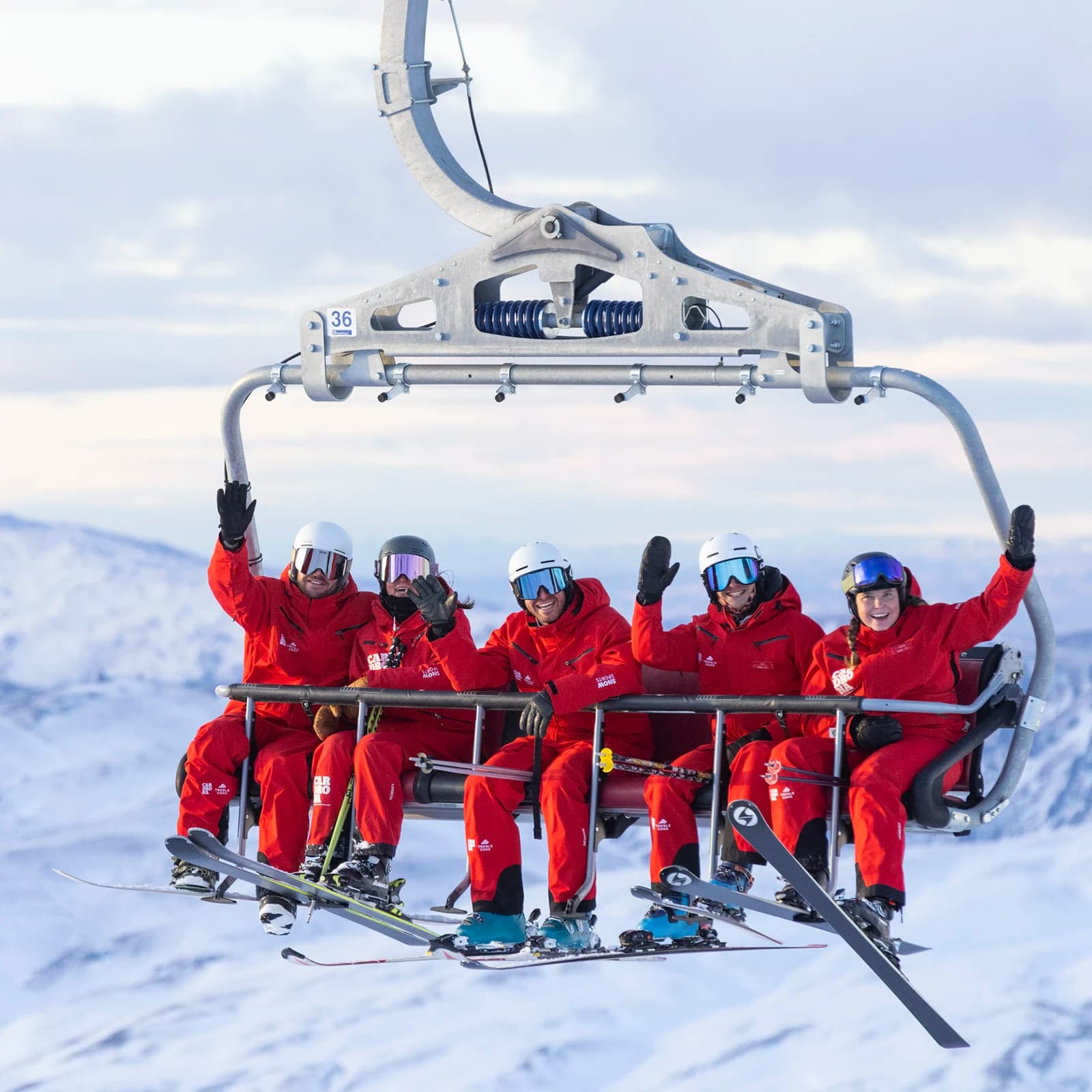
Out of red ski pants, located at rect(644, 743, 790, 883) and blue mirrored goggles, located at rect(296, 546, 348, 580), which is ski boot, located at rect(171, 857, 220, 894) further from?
red ski pants, located at rect(644, 743, 790, 883)

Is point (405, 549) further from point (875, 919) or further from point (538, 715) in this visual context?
point (875, 919)

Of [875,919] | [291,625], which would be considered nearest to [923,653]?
[875,919]

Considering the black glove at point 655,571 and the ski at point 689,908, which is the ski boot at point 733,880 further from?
the black glove at point 655,571

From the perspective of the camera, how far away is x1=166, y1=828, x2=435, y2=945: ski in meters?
10.0

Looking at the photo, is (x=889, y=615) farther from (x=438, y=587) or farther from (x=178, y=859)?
(x=178, y=859)

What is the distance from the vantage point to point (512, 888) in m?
10.1

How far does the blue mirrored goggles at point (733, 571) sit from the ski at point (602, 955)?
5.69ft

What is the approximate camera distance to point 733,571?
405 inches

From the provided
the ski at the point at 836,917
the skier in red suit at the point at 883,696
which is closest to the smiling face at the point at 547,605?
the skier in red suit at the point at 883,696

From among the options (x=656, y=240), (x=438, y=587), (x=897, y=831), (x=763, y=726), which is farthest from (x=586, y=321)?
(x=897, y=831)

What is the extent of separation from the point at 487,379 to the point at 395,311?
0.70 meters

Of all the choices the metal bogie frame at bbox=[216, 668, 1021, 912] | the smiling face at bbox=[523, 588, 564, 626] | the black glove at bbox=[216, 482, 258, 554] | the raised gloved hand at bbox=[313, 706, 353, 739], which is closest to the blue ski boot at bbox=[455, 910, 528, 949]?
the metal bogie frame at bbox=[216, 668, 1021, 912]

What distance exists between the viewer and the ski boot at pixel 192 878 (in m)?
10.6

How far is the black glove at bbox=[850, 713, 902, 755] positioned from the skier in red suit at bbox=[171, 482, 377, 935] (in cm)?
272
